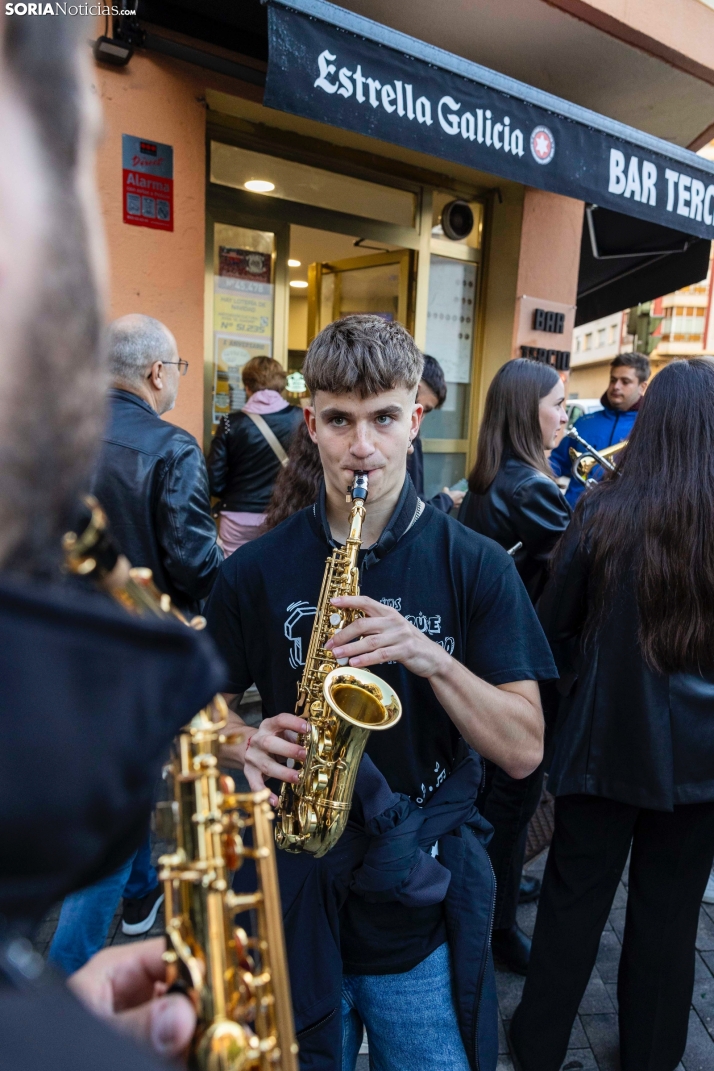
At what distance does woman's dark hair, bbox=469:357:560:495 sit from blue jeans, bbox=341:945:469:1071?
2179 mm

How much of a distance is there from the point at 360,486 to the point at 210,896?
110 centimetres

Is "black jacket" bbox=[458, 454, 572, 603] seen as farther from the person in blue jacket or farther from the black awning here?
the black awning

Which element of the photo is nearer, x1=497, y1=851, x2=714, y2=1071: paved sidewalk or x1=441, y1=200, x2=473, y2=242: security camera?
x1=497, y1=851, x2=714, y2=1071: paved sidewalk

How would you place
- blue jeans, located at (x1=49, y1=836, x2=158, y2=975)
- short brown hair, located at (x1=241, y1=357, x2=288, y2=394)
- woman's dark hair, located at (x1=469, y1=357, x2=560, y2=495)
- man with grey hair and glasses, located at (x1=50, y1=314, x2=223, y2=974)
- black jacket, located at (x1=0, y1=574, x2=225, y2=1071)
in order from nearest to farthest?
1. black jacket, located at (x1=0, y1=574, x2=225, y2=1071)
2. blue jeans, located at (x1=49, y1=836, x2=158, y2=975)
3. man with grey hair and glasses, located at (x1=50, y1=314, x2=223, y2=974)
4. woman's dark hair, located at (x1=469, y1=357, x2=560, y2=495)
5. short brown hair, located at (x1=241, y1=357, x2=288, y2=394)

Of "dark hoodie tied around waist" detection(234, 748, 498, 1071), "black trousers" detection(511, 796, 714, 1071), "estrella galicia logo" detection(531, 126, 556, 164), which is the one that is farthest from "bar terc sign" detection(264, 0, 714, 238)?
"black trousers" detection(511, 796, 714, 1071)

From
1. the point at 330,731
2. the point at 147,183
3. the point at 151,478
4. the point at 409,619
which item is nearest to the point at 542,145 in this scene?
the point at 147,183

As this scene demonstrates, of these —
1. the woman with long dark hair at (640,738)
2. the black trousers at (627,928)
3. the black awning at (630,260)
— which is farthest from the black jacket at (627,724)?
the black awning at (630,260)

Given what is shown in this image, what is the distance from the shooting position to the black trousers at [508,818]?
3.11 meters

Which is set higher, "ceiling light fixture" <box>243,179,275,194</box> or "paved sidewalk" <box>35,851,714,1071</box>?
"ceiling light fixture" <box>243,179,275,194</box>

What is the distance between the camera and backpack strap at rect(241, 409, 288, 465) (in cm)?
480

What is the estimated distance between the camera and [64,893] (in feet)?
1.76

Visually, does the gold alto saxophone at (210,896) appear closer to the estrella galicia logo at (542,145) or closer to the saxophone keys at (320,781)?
the saxophone keys at (320,781)

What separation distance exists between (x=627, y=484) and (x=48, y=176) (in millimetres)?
2198

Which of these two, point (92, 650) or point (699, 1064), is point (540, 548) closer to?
point (699, 1064)
